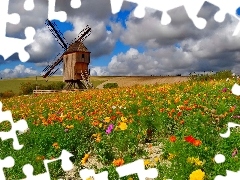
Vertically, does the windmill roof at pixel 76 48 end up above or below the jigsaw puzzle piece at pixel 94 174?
above

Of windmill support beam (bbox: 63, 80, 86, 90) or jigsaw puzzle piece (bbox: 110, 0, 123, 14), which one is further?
windmill support beam (bbox: 63, 80, 86, 90)

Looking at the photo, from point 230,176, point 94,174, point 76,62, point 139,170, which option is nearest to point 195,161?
point 230,176

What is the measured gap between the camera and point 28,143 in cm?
930

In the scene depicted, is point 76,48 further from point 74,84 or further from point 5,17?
point 5,17

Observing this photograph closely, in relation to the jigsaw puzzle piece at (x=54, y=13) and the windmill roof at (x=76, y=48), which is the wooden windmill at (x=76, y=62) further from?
the jigsaw puzzle piece at (x=54, y=13)

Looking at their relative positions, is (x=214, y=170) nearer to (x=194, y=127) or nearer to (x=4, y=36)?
(x=194, y=127)

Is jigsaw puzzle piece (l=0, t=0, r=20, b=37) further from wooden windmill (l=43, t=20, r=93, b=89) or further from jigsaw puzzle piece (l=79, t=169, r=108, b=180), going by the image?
wooden windmill (l=43, t=20, r=93, b=89)

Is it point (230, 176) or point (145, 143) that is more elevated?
point (145, 143)

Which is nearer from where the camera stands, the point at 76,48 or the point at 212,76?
the point at 212,76

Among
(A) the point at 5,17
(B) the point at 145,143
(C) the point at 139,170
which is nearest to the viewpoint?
(C) the point at 139,170

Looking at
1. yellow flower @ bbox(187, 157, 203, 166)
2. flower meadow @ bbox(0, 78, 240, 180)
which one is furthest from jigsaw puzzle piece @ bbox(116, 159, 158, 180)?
yellow flower @ bbox(187, 157, 203, 166)

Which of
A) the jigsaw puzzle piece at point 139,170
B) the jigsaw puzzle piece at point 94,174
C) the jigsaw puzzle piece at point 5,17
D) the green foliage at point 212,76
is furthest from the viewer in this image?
the green foliage at point 212,76

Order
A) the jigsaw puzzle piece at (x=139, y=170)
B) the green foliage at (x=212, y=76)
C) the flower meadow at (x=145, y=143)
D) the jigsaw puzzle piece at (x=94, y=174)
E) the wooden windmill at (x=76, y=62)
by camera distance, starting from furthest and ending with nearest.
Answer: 1. the wooden windmill at (x=76, y=62)
2. the green foliage at (x=212, y=76)
3. the flower meadow at (x=145, y=143)
4. the jigsaw puzzle piece at (x=94, y=174)
5. the jigsaw puzzle piece at (x=139, y=170)

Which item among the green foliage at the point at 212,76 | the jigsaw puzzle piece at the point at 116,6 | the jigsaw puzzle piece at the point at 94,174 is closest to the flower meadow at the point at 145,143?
the jigsaw puzzle piece at the point at 94,174
